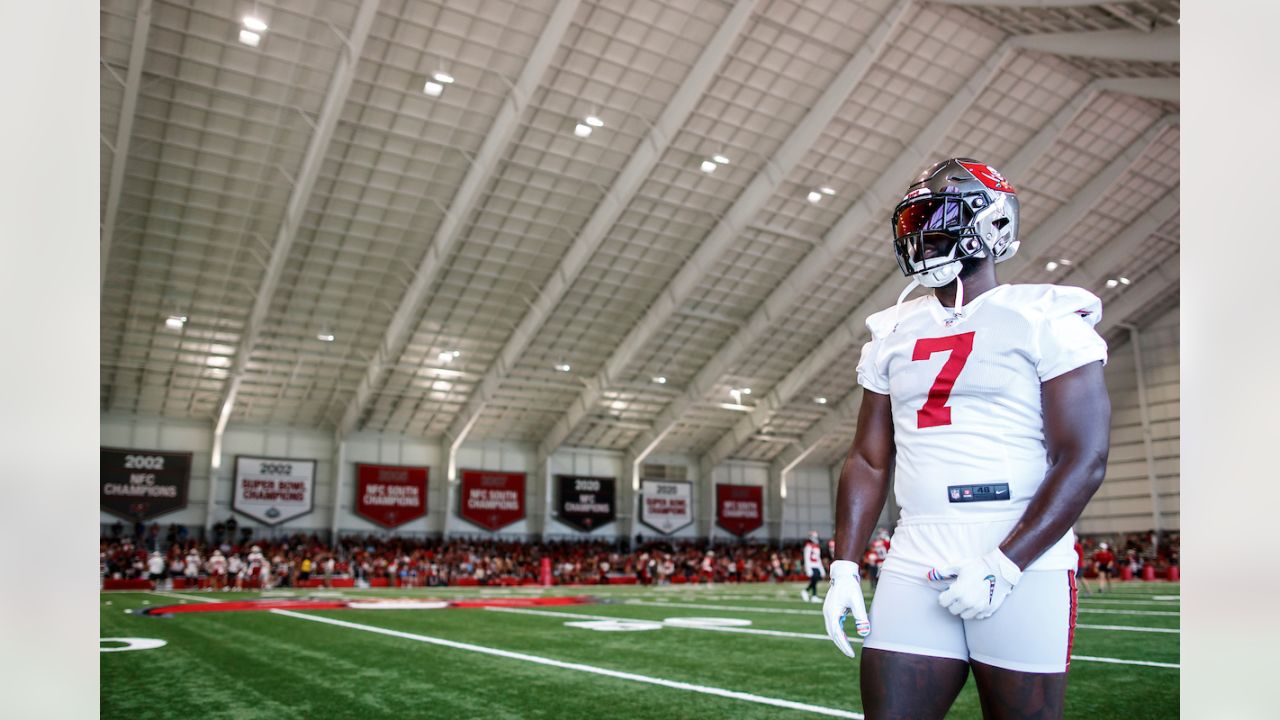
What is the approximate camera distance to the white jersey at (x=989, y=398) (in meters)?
2.24

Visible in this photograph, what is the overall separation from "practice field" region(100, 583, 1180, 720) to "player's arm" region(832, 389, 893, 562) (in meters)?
2.94

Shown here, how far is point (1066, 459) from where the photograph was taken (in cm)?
216

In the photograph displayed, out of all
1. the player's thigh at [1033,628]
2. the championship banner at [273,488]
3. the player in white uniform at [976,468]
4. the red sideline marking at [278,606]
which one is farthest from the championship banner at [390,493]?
the player's thigh at [1033,628]

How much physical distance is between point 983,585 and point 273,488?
36.6 meters

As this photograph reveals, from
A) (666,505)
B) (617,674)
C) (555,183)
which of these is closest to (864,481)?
(617,674)

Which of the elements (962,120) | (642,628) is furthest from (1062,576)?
(962,120)

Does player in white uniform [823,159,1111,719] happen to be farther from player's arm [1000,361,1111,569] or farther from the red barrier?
the red barrier

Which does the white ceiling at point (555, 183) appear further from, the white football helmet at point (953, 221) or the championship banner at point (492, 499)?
the white football helmet at point (953, 221)

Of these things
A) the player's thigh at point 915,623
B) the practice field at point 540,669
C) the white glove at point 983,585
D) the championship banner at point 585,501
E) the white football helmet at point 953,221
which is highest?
the white football helmet at point 953,221

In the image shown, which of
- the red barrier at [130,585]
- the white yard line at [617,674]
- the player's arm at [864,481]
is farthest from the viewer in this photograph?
the red barrier at [130,585]

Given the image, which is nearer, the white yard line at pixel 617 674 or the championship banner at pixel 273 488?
the white yard line at pixel 617 674

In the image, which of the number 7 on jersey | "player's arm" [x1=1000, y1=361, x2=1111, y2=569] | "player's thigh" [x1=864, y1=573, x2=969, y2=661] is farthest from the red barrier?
"player's arm" [x1=1000, y1=361, x2=1111, y2=569]

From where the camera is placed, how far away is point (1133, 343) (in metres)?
40.0

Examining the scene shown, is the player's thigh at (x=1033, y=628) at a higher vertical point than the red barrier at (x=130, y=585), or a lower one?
higher
